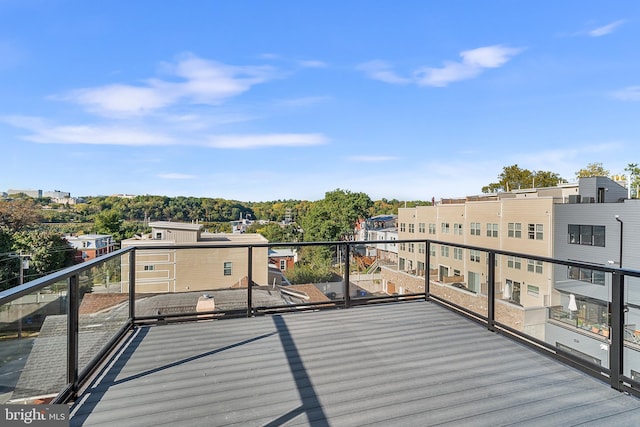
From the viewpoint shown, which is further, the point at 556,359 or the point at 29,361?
the point at 556,359

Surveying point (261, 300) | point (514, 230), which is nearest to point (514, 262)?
point (261, 300)

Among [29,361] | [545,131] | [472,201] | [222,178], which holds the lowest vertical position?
[29,361]

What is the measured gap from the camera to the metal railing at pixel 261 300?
1.74 m

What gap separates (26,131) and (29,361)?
138 ft

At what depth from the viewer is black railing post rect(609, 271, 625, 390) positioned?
7.34 ft

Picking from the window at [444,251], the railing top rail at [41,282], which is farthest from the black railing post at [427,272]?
the railing top rail at [41,282]

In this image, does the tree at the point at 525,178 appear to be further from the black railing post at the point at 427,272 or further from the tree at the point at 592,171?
the black railing post at the point at 427,272

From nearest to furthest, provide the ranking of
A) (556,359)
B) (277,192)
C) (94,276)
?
(94,276), (556,359), (277,192)

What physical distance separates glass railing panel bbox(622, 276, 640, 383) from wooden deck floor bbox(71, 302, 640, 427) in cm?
19

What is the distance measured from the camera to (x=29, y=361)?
1.56m

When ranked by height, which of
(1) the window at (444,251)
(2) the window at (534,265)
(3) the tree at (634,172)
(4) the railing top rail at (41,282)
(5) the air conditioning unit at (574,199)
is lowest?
(1) the window at (444,251)

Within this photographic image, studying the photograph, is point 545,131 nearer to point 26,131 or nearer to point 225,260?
point 225,260

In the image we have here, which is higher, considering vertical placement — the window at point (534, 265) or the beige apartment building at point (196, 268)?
the window at point (534, 265)

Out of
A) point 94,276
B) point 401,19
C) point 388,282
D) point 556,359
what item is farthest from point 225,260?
point 401,19
